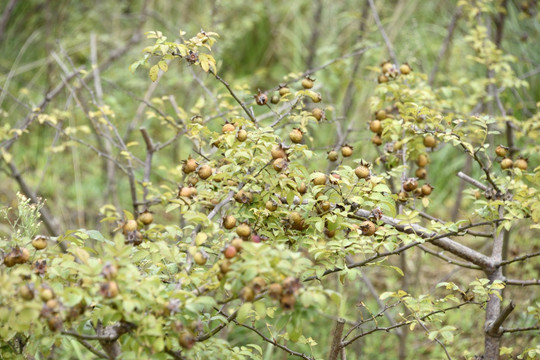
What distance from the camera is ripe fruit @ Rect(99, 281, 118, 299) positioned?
1149 millimetres

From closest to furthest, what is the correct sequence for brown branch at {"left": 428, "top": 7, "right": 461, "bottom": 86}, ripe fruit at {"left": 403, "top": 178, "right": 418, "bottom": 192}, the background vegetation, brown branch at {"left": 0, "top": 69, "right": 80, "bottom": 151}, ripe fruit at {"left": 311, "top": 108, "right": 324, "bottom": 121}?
ripe fruit at {"left": 311, "top": 108, "right": 324, "bottom": 121}
ripe fruit at {"left": 403, "top": 178, "right": 418, "bottom": 192}
brown branch at {"left": 0, "top": 69, "right": 80, "bottom": 151}
brown branch at {"left": 428, "top": 7, "right": 461, "bottom": 86}
the background vegetation

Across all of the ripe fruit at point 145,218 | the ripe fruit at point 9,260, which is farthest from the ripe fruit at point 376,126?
the ripe fruit at point 9,260

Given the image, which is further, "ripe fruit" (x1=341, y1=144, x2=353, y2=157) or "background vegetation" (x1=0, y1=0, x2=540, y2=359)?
"background vegetation" (x1=0, y1=0, x2=540, y2=359)

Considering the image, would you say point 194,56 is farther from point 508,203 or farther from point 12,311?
point 508,203

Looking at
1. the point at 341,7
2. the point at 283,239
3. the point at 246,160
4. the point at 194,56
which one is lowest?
the point at 283,239

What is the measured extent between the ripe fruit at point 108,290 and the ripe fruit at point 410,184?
106 centimetres

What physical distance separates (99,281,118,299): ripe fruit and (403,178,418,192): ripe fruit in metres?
1.06

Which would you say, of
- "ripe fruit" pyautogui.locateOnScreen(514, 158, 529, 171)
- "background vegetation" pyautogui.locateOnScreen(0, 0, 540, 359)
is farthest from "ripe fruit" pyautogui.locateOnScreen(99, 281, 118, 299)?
"background vegetation" pyautogui.locateOnScreen(0, 0, 540, 359)

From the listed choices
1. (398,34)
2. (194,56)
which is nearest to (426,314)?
(194,56)

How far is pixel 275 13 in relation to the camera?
5.61 m

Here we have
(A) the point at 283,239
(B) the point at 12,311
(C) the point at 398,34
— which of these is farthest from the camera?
(C) the point at 398,34

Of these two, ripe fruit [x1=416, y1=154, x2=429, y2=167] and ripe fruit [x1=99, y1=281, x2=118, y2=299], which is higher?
ripe fruit [x1=416, y1=154, x2=429, y2=167]

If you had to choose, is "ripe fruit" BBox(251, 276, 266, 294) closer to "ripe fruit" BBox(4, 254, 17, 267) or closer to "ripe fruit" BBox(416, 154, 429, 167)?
"ripe fruit" BBox(4, 254, 17, 267)

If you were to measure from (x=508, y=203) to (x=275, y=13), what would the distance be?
14.3ft
